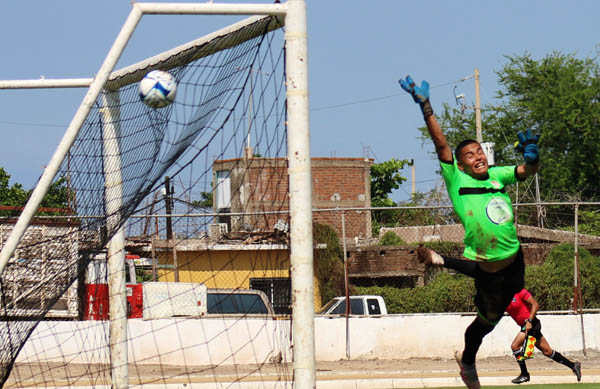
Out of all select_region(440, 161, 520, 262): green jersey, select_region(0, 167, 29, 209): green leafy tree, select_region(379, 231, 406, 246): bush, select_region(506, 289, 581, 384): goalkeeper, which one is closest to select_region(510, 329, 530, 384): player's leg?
select_region(506, 289, 581, 384): goalkeeper

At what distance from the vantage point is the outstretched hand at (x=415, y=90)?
22.4 feet

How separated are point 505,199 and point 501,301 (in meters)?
0.82

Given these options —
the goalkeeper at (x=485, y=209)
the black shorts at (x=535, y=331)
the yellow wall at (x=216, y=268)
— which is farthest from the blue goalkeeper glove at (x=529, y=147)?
the yellow wall at (x=216, y=268)

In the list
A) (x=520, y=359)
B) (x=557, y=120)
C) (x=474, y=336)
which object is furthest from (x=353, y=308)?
(x=557, y=120)

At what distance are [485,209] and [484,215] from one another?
0.16ft

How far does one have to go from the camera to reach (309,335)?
22.2 feet

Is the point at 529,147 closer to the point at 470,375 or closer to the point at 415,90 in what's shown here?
the point at 415,90

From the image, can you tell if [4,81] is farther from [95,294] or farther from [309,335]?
[95,294]

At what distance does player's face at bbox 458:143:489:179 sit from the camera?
6.86 m

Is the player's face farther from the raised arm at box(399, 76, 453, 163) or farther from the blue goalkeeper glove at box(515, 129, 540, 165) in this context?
the blue goalkeeper glove at box(515, 129, 540, 165)

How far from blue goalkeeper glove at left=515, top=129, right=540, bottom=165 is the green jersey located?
0.32m

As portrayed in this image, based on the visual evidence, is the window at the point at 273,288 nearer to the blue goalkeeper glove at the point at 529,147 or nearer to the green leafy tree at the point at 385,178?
the blue goalkeeper glove at the point at 529,147

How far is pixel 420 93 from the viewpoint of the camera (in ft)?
22.4

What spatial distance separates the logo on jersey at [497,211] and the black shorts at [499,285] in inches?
14.1
